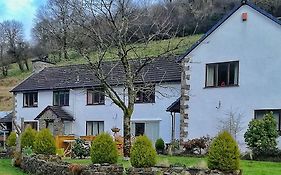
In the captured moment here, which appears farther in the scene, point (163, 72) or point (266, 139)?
point (163, 72)

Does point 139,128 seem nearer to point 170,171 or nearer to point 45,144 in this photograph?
point 45,144

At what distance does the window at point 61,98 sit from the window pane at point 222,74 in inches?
631

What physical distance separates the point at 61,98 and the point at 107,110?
5.47 meters

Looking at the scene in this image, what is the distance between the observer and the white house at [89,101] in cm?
3328

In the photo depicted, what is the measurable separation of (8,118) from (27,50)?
39528mm

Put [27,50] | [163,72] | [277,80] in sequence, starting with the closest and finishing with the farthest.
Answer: [277,80] < [163,72] < [27,50]

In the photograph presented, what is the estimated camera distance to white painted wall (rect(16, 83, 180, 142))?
3281cm

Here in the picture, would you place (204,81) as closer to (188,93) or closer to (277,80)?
(188,93)

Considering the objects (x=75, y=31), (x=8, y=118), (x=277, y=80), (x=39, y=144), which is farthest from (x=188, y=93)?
(x=8, y=118)

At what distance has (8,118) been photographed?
47.1 metres

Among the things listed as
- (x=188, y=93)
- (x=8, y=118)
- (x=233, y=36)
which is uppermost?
(x=233, y=36)

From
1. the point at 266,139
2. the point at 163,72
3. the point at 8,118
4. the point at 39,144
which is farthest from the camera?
the point at 8,118

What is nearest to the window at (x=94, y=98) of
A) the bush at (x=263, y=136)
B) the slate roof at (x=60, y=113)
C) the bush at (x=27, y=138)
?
the slate roof at (x=60, y=113)

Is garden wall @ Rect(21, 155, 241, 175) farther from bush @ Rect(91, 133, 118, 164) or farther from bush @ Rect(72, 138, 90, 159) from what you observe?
bush @ Rect(72, 138, 90, 159)
